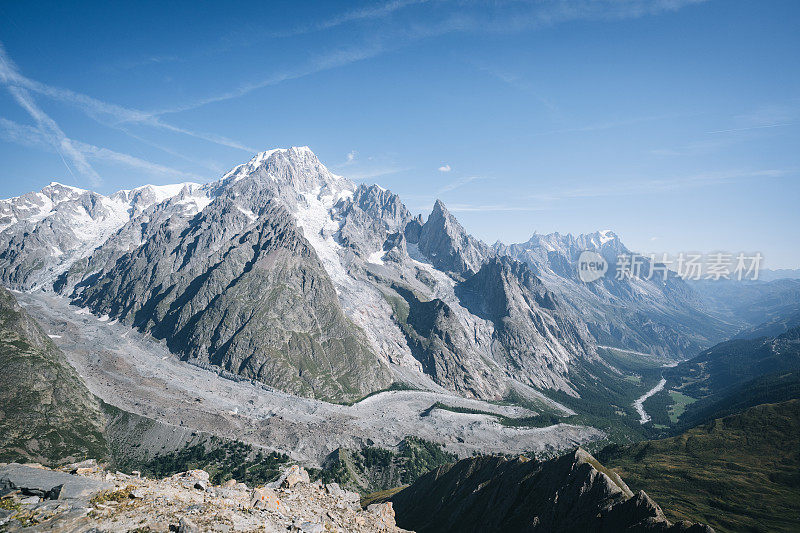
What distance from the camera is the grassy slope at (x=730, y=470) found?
108 meters

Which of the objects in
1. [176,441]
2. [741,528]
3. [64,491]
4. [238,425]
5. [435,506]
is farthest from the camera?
[238,425]

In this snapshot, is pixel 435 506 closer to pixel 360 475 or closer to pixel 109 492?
pixel 109 492

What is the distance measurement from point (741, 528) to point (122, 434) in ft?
807

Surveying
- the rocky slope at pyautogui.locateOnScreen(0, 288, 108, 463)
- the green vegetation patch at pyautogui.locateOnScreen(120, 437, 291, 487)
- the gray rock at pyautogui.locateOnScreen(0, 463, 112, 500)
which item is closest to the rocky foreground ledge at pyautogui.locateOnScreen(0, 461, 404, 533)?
the gray rock at pyautogui.locateOnScreen(0, 463, 112, 500)

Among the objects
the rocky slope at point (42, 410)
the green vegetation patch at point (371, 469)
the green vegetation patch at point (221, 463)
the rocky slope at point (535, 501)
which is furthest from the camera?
the green vegetation patch at point (371, 469)

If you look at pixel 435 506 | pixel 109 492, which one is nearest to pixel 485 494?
pixel 435 506

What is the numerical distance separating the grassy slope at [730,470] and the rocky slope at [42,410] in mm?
224448

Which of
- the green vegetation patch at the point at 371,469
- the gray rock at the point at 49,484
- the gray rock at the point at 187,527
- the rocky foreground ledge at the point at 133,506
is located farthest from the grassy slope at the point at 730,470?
the gray rock at the point at 49,484

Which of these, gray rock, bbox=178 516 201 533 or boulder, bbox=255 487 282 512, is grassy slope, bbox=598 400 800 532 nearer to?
boulder, bbox=255 487 282 512

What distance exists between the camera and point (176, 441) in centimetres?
17588

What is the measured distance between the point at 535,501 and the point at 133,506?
5991 cm

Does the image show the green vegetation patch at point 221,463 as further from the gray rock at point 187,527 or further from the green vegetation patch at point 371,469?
the gray rock at point 187,527

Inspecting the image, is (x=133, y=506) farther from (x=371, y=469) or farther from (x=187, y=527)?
(x=371, y=469)

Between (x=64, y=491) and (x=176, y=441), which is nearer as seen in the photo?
(x=64, y=491)
